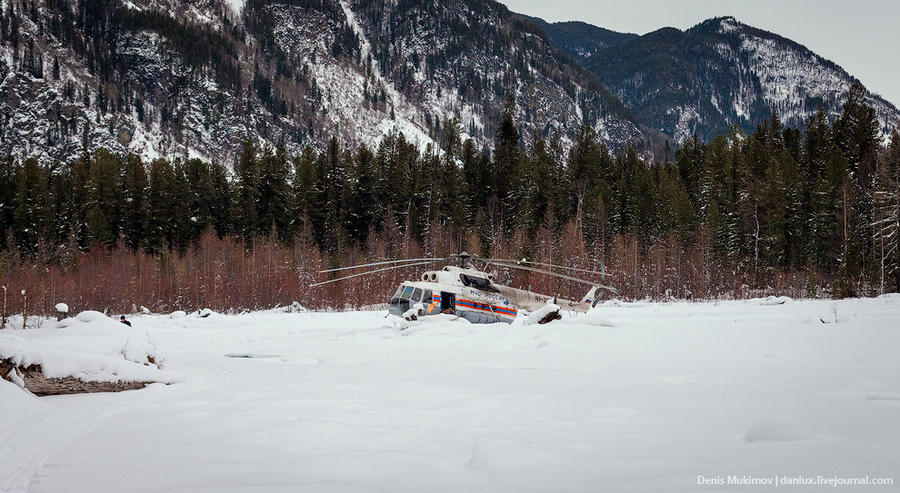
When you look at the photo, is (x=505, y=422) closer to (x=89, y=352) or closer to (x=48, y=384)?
(x=48, y=384)

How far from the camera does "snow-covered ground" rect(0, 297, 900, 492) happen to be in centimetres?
299

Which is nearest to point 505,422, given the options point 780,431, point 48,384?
point 780,431

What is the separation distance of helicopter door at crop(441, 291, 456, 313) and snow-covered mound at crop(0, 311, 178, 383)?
834 cm

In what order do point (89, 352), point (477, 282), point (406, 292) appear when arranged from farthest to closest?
point (477, 282), point (406, 292), point (89, 352)

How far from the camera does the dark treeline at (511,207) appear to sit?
49438 mm

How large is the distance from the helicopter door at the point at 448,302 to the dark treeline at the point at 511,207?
28599mm

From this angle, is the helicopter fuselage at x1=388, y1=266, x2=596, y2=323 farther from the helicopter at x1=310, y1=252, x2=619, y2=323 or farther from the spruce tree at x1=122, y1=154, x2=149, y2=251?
the spruce tree at x1=122, y1=154, x2=149, y2=251

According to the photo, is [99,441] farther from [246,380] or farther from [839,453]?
[839,453]

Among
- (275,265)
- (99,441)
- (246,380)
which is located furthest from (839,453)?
(275,265)

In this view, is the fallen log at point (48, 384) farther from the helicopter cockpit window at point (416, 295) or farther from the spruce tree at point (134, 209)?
the spruce tree at point (134, 209)

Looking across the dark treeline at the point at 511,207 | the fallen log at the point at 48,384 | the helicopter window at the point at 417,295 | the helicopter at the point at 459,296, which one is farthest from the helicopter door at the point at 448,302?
the dark treeline at the point at 511,207

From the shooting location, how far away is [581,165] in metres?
65.3

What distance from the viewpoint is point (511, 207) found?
202 feet

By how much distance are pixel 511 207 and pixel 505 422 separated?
57997 millimetres
